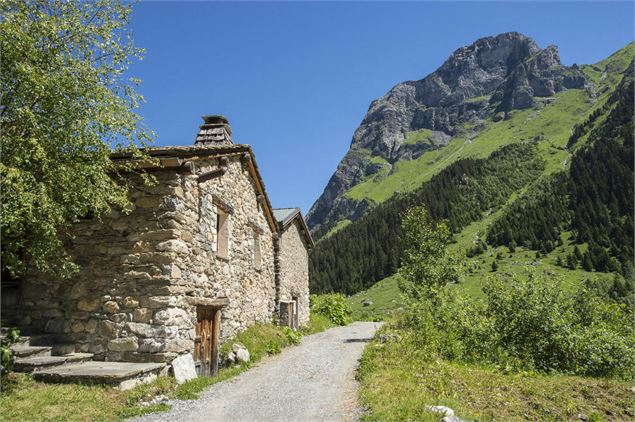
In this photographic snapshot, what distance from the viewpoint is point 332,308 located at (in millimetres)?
31875

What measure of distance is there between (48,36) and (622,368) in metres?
17.9

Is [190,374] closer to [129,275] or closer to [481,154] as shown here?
[129,275]

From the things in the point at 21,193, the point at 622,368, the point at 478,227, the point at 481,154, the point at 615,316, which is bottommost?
the point at 622,368

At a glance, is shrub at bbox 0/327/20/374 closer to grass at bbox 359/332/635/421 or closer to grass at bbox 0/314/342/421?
grass at bbox 0/314/342/421

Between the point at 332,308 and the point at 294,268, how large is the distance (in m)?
9.28

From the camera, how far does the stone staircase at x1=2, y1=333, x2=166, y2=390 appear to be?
8.42 meters

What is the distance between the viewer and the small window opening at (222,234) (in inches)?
538

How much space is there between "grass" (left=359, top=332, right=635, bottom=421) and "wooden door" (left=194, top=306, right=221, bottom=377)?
13.5 feet

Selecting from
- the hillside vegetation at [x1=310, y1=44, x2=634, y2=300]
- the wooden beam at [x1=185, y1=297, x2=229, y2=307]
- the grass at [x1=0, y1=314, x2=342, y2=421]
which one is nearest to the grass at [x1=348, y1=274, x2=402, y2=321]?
the hillside vegetation at [x1=310, y1=44, x2=634, y2=300]

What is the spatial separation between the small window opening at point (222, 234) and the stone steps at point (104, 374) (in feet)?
15.6

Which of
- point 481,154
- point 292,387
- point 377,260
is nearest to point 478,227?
point 377,260

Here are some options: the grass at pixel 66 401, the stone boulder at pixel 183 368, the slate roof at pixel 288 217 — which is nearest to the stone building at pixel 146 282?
the stone boulder at pixel 183 368

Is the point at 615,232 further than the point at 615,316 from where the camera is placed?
Yes

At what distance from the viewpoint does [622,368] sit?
13570 millimetres
